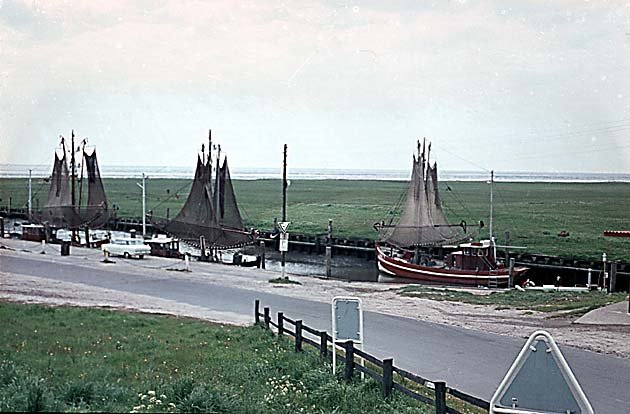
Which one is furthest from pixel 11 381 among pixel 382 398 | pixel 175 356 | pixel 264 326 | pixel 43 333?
pixel 264 326

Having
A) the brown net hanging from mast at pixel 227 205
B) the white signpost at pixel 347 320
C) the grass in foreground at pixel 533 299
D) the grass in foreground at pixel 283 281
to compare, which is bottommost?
the grass in foreground at pixel 533 299

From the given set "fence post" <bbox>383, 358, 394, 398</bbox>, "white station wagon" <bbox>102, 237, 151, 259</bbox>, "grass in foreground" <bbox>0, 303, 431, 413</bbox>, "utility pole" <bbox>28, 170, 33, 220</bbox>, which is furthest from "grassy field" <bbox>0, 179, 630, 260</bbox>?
"fence post" <bbox>383, 358, 394, 398</bbox>

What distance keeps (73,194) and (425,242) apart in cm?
1201

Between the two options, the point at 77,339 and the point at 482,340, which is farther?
the point at 482,340

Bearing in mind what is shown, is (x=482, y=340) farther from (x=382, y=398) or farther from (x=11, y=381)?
(x=11, y=381)

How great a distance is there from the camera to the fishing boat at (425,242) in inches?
792

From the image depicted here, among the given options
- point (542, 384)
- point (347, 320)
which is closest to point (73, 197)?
point (347, 320)

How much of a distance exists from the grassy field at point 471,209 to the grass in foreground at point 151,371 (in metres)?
4.31

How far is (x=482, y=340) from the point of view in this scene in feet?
27.9

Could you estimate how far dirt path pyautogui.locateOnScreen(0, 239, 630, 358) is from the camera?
27.1 feet

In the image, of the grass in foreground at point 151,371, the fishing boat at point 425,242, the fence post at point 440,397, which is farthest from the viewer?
the fishing boat at point 425,242

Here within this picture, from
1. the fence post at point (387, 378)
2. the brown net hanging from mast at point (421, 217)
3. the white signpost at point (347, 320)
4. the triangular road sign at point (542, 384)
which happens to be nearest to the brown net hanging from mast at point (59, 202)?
the white signpost at point (347, 320)

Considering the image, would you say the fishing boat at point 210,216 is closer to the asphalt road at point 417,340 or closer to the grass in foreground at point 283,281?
the grass in foreground at point 283,281

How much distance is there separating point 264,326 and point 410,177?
16.2m
